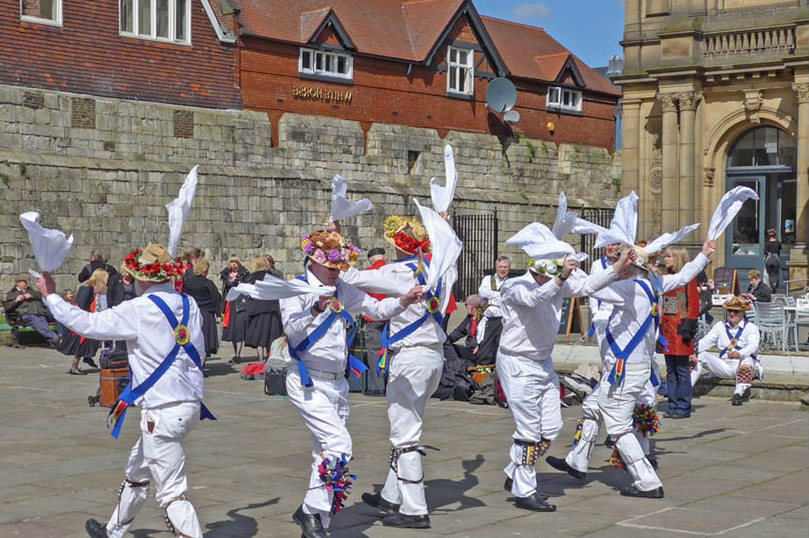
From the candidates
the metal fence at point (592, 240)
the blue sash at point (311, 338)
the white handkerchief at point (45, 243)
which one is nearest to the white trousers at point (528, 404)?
the blue sash at point (311, 338)

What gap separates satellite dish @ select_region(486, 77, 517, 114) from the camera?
37.2 metres

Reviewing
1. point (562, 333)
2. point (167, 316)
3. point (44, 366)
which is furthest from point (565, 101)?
point (167, 316)

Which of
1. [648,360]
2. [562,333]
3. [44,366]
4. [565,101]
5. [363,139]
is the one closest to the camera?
[648,360]

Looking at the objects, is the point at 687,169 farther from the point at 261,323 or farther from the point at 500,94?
the point at 500,94

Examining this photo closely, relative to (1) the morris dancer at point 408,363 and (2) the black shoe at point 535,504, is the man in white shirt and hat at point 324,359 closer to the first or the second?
(1) the morris dancer at point 408,363

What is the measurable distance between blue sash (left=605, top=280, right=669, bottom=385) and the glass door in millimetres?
17258

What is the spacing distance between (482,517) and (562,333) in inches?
491

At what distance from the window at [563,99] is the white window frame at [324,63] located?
9.05 meters

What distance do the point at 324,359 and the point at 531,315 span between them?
1754 millimetres

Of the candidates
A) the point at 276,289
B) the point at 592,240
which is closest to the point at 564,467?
the point at 276,289

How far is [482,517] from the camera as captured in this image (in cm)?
759

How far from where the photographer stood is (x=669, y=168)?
83.3ft

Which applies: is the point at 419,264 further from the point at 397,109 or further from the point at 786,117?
the point at 397,109

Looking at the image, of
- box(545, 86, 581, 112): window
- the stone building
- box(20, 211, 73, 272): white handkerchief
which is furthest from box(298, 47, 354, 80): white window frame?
box(20, 211, 73, 272): white handkerchief
